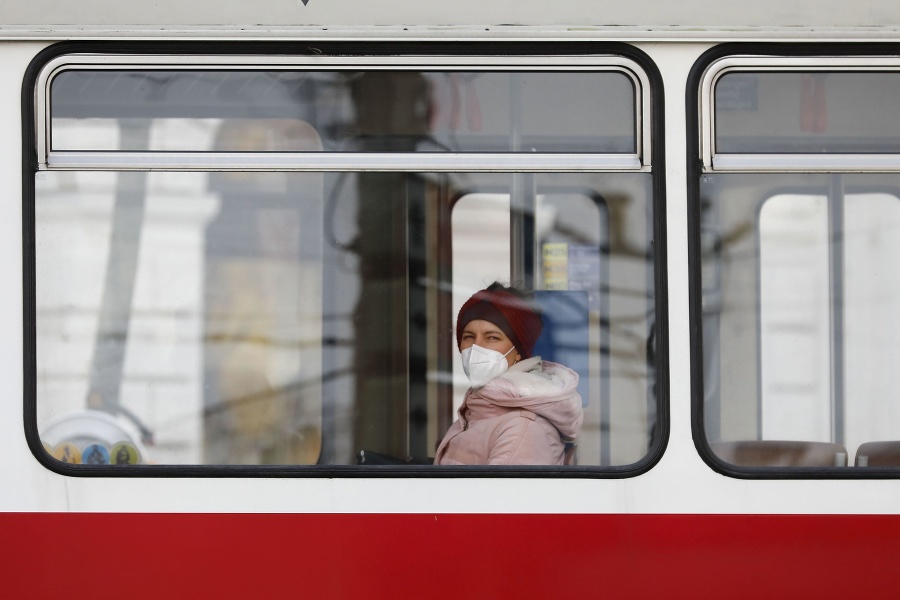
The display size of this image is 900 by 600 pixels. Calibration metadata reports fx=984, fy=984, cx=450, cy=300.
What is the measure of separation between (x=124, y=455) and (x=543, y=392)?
3.98 ft

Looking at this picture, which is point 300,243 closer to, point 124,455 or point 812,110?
point 124,455

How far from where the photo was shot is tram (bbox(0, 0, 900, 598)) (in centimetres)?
273

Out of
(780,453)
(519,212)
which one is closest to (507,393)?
(519,212)

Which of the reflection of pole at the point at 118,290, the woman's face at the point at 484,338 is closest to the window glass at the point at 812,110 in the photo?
the woman's face at the point at 484,338

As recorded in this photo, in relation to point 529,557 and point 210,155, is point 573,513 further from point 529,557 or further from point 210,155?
point 210,155

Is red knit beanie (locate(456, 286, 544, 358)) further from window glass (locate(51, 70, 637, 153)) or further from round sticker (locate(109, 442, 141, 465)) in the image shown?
round sticker (locate(109, 442, 141, 465))

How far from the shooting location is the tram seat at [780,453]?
2783mm

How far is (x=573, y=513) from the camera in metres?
2.72

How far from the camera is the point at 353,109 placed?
Answer: 111 inches

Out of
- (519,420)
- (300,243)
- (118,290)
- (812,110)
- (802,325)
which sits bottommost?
(519,420)

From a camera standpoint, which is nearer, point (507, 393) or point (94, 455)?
point (94, 455)

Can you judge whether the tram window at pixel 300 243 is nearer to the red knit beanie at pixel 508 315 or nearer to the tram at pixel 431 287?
the tram at pixel 431 287

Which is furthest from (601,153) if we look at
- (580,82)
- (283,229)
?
(283,229)

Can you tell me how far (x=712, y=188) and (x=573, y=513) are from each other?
0.99 metres
